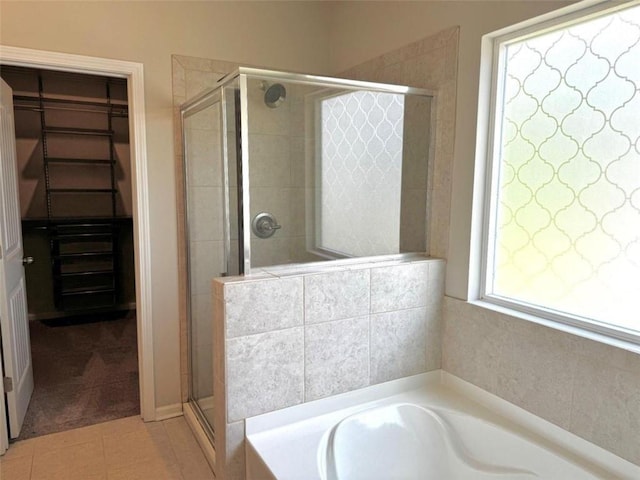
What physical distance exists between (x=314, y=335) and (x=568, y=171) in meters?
1.23

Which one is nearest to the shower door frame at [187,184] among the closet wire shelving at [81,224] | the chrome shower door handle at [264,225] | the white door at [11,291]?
the chrome shower door handle at [264,225]

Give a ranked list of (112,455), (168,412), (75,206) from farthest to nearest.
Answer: (75,206), (168,412), (112,455)

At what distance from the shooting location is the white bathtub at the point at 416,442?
5.28 ft

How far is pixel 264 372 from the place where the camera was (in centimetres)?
180

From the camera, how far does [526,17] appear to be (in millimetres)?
1708

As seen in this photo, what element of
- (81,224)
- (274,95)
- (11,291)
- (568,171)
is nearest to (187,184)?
(274,95)

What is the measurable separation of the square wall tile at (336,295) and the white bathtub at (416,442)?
1.30 ft

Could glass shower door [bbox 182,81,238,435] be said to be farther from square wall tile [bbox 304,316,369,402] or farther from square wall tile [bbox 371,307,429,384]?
square wall tile [bbox 371,307,429,384]

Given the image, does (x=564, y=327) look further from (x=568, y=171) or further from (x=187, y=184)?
(x=187, y=184)

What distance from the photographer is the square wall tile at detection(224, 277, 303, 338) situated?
171 centimetres

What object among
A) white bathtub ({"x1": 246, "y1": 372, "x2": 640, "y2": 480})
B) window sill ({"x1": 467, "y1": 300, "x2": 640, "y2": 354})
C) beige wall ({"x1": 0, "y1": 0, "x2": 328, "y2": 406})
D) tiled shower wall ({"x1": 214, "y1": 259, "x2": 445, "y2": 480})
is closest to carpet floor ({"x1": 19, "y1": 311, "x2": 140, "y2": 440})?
beige wall ({"x1": 0, "y1": 0, "x2": 328, "y2": 406})

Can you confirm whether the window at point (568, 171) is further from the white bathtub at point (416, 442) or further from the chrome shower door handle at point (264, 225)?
the chrome shower door handle at point (264, 225)

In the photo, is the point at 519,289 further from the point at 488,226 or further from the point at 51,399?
the point at 51,399

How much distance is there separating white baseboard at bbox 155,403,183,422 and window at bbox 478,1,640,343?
1901 millimetres
